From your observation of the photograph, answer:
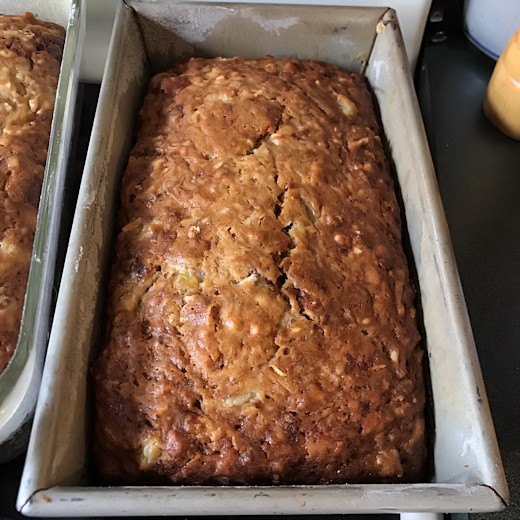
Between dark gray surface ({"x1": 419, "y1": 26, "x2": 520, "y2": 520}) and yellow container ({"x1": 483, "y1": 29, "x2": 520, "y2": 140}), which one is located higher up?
yellow container ({"x1": 483, "y1": 29, "x2": 520, "y2": 140})

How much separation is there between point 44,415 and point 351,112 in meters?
0.80

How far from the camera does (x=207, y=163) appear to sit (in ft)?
3.59

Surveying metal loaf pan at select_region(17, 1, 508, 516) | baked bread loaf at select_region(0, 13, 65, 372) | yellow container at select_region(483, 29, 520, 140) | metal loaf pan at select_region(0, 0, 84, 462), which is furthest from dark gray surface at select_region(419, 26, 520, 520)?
baked bread loaf at select_region(0, 13, 65, 372)

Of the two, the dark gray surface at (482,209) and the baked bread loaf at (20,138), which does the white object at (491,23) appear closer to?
the dark gray surface at (482,209)

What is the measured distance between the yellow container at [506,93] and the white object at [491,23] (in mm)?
141

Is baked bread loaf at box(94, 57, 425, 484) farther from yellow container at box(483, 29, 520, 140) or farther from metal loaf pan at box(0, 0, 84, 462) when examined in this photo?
yellow container at box(483, 29, 520, 140)

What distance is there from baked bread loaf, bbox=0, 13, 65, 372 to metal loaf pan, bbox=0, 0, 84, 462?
0.19 ft

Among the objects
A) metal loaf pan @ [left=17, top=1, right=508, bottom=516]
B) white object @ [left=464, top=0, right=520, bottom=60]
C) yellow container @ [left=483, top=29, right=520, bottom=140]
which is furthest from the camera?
white object @ [left=464, top=0, right=520, bottom=60]

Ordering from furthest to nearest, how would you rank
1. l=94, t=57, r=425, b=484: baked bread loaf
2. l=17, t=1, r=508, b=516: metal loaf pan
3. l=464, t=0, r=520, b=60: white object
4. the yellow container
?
l=464, t=0, r=520, b=60: white object, the yellow container, l=94, t=57, r=425, b=484: baked bread loaf, l=17, t=1, r=508, b=516: metal loaf pan

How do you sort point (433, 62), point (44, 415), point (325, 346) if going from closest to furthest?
point (44, 415), point (325, 346), point (433, 62)

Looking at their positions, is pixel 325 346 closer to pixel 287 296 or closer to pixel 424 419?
pixel 287 296

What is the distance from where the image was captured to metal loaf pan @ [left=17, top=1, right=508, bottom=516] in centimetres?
75

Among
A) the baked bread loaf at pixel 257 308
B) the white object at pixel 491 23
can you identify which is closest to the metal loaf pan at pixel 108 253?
the baked bread loaf at pixel 257 308

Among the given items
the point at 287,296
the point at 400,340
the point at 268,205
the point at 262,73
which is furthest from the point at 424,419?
the point at 262,73
